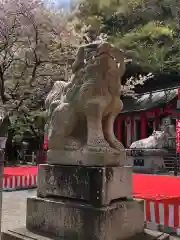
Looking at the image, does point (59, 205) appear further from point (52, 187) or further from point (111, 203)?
point (111, 203)

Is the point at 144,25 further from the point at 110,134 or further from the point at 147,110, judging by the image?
the point at 110,134

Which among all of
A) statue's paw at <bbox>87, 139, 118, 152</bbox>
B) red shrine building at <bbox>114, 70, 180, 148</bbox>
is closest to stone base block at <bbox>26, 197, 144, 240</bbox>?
statue's paw at <bbox>87, 139, 118, 152</bbox>

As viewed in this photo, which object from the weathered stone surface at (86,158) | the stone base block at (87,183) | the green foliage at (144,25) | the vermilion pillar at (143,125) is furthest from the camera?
the vermilion pillar at (143,125)

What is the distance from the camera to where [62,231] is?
3301mm

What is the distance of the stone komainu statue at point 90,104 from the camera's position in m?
3.45

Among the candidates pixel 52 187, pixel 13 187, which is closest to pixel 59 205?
pixel 52 187

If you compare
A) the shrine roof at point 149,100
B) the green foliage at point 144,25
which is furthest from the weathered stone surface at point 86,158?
the shrine roof at point 149,100

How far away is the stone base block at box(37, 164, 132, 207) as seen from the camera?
3.16m

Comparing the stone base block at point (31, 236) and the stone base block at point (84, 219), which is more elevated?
the stone base block at point (84, 219)

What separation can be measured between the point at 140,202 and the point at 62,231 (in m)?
1.01

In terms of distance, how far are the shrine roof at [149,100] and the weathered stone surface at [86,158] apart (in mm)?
16962

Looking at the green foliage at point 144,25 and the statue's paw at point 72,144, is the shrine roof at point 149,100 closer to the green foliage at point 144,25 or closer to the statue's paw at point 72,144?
the green foliage at point 144,25

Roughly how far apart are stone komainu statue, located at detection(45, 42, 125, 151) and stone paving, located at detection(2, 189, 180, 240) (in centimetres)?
257

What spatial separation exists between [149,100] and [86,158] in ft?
63.2
